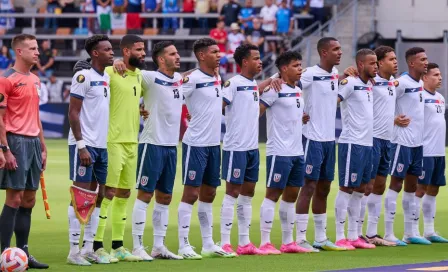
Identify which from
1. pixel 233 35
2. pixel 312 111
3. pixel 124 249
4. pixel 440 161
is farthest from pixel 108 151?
pixel 233 35

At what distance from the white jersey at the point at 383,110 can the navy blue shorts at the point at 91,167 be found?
13.3 feet

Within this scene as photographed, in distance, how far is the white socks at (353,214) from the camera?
1482 centimetres

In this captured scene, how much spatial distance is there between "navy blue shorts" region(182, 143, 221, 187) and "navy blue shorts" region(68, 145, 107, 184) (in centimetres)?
107

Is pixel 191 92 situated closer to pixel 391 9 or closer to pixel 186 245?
pixel 186 245

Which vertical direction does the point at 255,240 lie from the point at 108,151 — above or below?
below

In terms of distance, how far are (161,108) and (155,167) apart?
26.5 inches

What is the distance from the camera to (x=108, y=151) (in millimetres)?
13016

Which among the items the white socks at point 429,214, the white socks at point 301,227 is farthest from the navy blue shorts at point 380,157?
the white socks at point 301,227

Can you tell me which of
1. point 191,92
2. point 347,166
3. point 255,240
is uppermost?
point 191,92

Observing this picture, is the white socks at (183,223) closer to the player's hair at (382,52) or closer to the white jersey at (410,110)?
the white jersey at (410,110)

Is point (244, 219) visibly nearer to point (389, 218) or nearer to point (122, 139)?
point (122, 139)

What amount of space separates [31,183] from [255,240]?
3823mm

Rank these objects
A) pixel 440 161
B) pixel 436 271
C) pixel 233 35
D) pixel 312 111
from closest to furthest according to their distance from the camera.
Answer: pixel 436 271, pixel 312 111, pixel 440 161, pixel 233 35

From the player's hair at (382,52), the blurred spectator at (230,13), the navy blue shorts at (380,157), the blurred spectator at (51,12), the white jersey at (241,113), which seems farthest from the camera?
the blurred spectator at (51,12)
